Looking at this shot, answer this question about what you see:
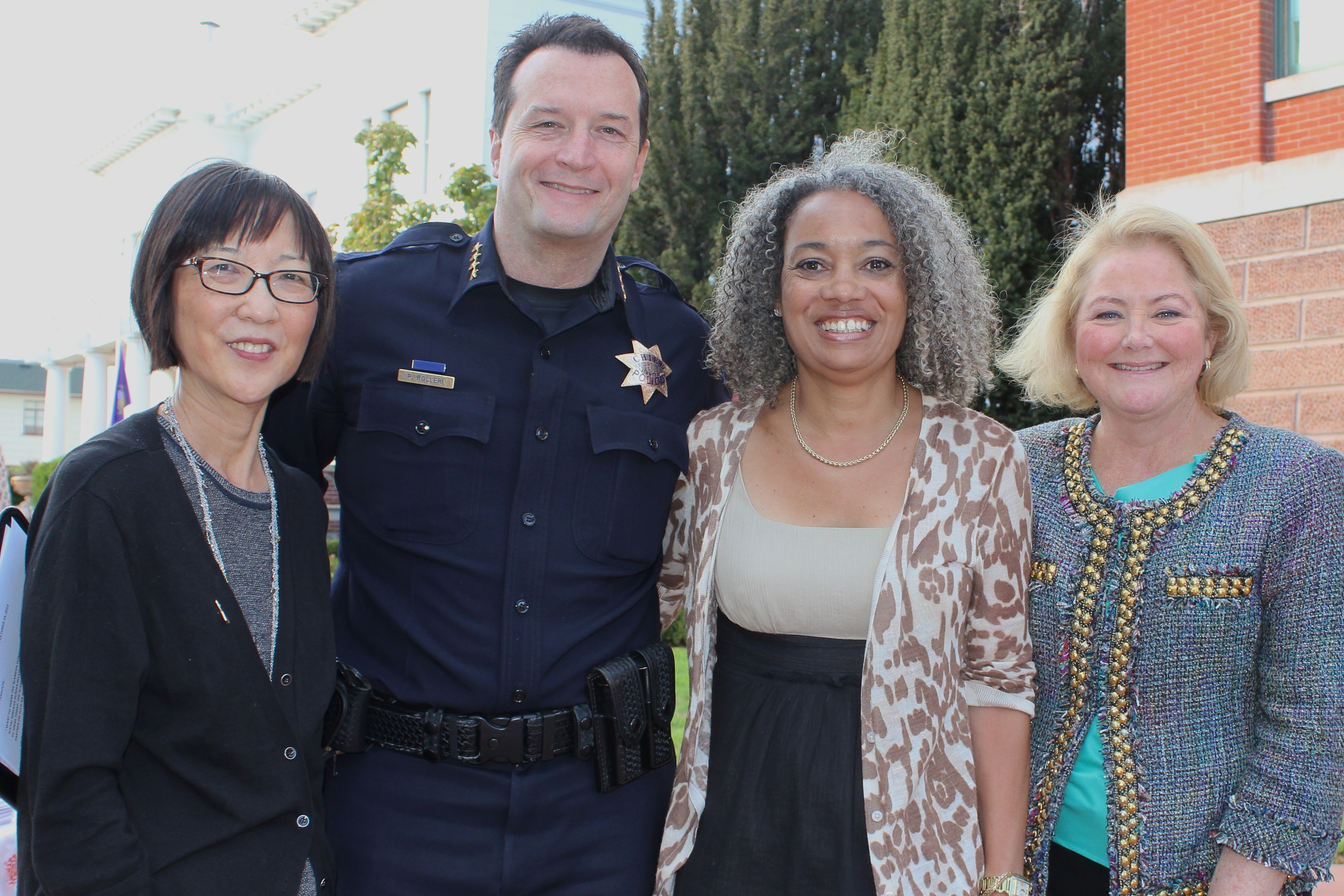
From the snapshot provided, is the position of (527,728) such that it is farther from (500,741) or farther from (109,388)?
(109,388)

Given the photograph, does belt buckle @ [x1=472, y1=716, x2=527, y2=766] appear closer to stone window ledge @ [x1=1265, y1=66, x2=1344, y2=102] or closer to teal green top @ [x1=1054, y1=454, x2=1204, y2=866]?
teal green top @ [x1=1054, y1=454, x2=1204, y2=866]

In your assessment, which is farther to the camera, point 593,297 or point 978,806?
point 593,297

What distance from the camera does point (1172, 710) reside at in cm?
224

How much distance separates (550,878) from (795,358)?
144 centimetres

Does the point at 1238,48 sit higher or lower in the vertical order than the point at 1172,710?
higher

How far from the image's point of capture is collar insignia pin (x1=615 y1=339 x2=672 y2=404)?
8.83 feet

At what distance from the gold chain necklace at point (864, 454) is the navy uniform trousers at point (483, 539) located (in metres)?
0.32

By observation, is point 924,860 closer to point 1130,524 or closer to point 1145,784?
point 1145,784

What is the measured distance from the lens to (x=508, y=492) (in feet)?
8.14

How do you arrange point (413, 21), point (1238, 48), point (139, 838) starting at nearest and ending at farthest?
point (139, 838) → point (1238, 48) → point (413, 21)

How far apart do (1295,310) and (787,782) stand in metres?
6.62

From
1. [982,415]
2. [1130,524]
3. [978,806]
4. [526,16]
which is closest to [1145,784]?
[978,806]

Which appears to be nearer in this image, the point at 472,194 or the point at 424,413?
the point at 424,413

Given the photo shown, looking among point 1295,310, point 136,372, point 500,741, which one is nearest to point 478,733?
point 500,741
